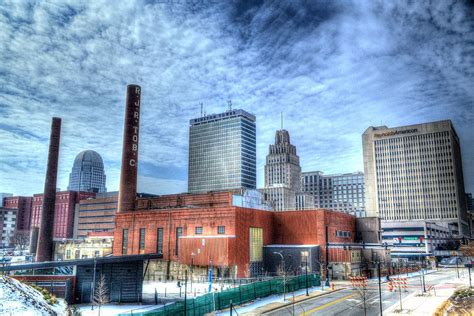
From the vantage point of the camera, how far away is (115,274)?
52188mm

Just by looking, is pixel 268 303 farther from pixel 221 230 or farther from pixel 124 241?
pixel 124 241

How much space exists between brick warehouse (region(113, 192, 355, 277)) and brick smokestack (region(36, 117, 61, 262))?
54.7 feet

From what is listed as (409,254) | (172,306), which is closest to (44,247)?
(172,306)

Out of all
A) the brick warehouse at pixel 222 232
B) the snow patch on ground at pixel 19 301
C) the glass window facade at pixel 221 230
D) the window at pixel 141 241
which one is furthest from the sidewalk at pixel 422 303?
the window at pixel 141 241

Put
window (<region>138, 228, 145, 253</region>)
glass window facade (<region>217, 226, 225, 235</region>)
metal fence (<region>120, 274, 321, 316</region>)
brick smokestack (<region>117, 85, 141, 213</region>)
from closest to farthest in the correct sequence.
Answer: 1. metal fence (<region>120, 274, 321, 316</region>)
2. glass window facade (<region>217, 226, 225, 235</region>)
3. window (<region>138, 228, 145, 253</region>)
4. brick smokestack (<region>117, 85, 141, 213</region>)

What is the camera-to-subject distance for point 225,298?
4397cm

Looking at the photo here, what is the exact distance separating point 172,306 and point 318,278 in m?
33.4

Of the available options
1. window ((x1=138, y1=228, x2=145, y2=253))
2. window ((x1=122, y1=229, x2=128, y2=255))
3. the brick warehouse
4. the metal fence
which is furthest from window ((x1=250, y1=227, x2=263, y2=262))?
window ((x1=122, y1=229, x2=128, y2=255))

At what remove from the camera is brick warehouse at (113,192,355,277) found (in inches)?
3123

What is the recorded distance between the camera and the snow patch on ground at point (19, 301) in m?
25.1

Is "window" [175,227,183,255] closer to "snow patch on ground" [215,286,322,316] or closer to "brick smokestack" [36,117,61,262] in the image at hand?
"brick smokestack" [36,117,61,262]

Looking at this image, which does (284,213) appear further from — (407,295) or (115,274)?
→ (115,274)

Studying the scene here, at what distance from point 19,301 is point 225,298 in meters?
22.6

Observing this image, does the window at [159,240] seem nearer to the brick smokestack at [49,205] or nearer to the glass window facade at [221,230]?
the glass window facade at [221,230]
